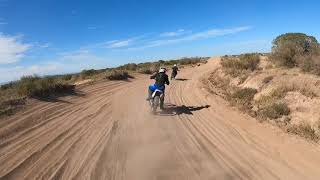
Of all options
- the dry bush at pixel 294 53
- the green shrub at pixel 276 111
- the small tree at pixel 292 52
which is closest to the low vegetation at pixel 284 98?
the green shrub at pixel 276 111

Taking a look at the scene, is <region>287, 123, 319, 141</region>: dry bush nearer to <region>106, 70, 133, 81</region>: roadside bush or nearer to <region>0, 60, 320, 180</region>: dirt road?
<region>0, 60, 320, 180</region>: dirt road

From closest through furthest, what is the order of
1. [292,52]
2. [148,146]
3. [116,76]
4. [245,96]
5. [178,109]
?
[148,146], [178,109], [245,96], [116,76], [292,52]

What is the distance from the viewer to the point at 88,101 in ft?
61.3

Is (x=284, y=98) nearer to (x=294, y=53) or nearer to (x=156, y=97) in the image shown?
(x=156, y=97)

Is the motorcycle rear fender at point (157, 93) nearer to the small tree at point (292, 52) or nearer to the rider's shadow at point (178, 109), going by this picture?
the rider's shadow at point (178, 109)

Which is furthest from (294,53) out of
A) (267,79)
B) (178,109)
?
(178,109)

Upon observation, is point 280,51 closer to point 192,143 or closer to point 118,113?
point 118,113

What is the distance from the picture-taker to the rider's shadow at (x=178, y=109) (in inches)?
591

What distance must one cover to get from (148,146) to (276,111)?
19.9ft

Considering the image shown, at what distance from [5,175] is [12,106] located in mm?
7971

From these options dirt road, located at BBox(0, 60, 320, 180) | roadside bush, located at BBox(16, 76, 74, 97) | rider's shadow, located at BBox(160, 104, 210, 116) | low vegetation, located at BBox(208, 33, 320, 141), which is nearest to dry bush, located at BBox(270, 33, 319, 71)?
low vegetation, located at BBox(208, 33, 320, 141)

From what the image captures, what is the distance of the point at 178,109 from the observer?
15.9 m

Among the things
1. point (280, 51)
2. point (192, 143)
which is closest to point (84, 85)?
point (192, 143)

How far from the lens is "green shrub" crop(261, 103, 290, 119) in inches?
527
